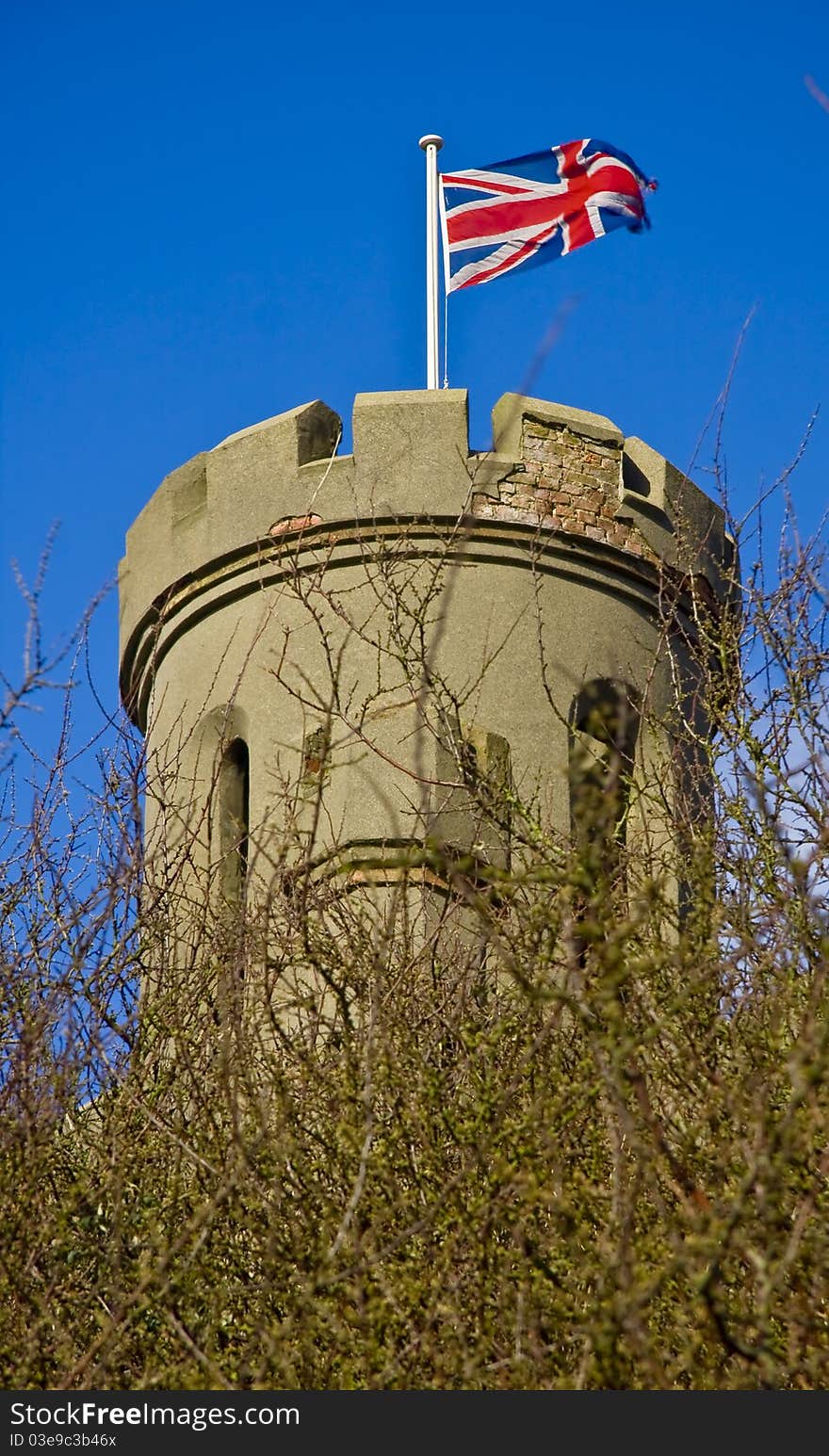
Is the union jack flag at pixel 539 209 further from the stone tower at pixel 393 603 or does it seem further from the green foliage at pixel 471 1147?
the green foliage at pixel 471 1147

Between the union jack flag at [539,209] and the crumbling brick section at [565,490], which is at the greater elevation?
the union jack flag at [539,209]

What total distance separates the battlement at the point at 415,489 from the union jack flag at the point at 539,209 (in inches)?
59.6

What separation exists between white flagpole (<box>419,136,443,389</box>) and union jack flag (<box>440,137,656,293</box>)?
8 cm

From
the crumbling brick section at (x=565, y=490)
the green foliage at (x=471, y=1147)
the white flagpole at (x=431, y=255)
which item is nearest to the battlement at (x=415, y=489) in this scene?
the crumbling brick section at (x=565, y=490)

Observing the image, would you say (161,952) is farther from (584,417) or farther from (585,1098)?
(584,417)

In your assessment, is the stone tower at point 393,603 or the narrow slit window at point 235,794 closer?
the stone tower at point 393,603

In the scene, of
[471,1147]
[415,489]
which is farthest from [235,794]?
[471,1147]

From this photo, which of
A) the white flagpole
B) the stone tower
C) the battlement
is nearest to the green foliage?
the stone tower

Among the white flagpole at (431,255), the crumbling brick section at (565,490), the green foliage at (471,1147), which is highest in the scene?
the white flagpole at (431,255)

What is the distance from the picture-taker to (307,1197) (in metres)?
5.43

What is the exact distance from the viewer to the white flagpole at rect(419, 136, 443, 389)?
10930mm

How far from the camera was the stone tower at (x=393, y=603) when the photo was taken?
9.16 m

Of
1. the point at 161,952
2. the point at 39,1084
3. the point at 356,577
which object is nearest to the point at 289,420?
the point at 356,577

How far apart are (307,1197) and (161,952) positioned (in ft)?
6.21
